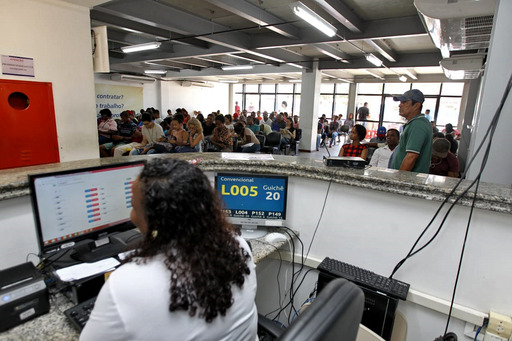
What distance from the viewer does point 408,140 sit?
2.20 metres

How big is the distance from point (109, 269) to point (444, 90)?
45.6 ft

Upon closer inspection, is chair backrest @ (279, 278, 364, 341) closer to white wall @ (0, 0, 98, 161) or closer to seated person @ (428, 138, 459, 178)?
white wall @ (0, 0, 98, 161)

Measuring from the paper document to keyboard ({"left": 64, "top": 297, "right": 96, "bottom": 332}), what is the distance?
11 cm

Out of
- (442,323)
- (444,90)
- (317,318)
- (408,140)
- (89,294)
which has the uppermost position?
(444,90)

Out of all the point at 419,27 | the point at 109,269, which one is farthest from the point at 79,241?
the point at 419,27

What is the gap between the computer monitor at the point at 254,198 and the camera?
5.66ft

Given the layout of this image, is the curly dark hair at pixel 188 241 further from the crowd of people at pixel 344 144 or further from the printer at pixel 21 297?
the crowd of people at pixel 344 144

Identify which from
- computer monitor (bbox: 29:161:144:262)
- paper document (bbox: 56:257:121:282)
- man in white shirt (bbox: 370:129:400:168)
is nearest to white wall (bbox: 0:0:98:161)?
computer monitor (bbox: 29:161:144:262)

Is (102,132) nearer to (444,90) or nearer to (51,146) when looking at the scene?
(51,146)

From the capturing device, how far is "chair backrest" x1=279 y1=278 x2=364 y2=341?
23.0 inches

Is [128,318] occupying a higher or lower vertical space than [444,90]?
lower

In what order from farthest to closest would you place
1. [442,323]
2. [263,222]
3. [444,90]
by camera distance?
[444,90], [263,222], [442,323]

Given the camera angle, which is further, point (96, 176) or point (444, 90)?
point (444, 90)

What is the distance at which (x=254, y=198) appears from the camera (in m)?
1.74
